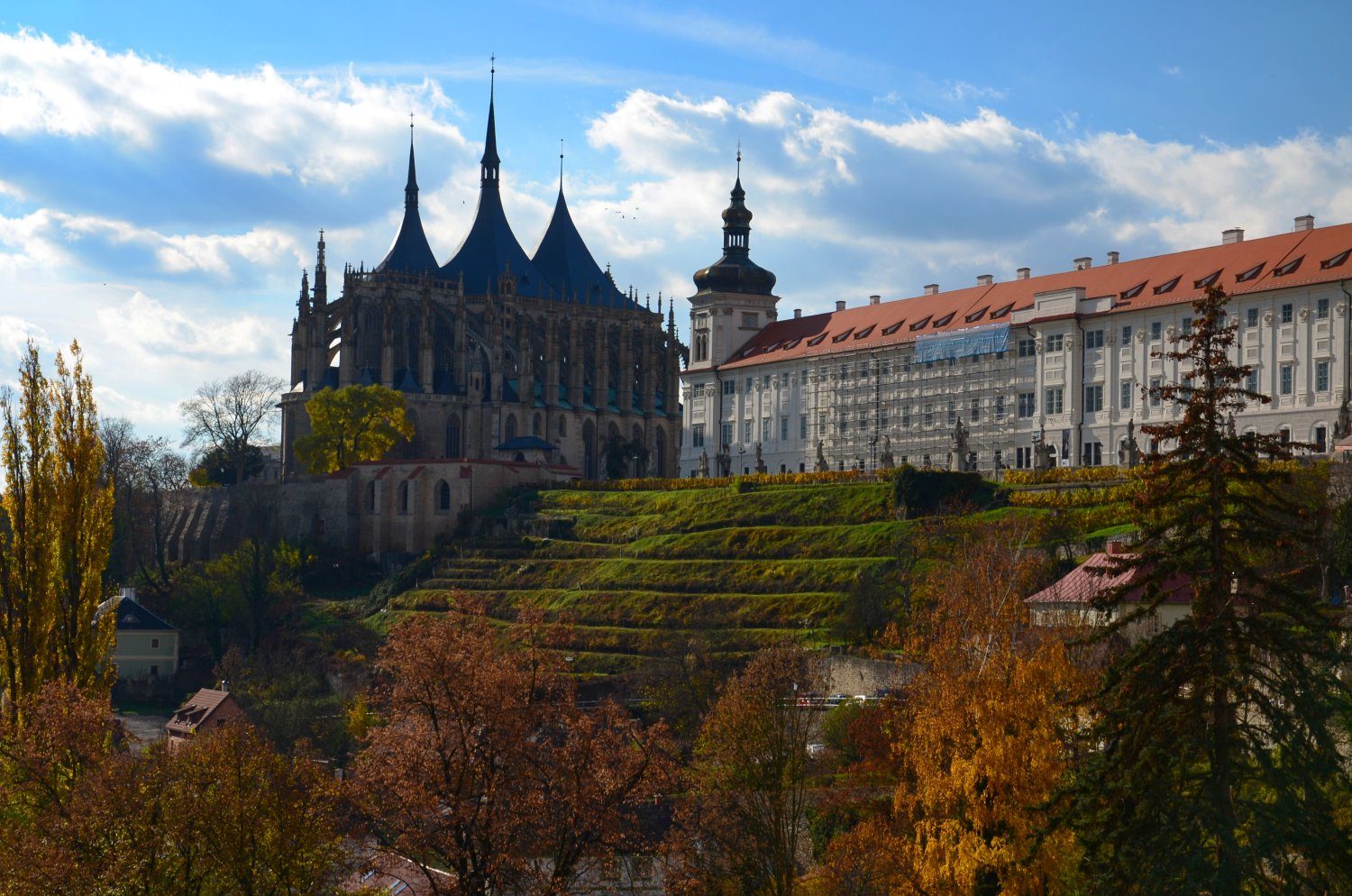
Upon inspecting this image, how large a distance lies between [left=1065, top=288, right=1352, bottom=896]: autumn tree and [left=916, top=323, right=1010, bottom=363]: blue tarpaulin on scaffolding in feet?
188

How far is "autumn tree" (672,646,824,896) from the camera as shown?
3472cm

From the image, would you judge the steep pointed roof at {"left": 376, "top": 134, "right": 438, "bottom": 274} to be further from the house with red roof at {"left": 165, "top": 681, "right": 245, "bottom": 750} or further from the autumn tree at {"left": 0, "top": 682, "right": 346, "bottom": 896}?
the autumn tree at {"left": 0, "top": 682, "right": 346, "bottom": 896}

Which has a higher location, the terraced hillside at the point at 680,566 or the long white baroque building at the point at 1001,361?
the long white baroque building at the point at 1001,361

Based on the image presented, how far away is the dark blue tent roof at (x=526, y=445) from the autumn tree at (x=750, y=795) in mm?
61022

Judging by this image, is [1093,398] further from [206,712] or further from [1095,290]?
[206,712]

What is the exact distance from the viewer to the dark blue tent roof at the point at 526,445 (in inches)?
4122

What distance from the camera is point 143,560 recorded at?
314ft

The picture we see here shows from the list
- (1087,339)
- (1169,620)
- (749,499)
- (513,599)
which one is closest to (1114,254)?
(1087,339)

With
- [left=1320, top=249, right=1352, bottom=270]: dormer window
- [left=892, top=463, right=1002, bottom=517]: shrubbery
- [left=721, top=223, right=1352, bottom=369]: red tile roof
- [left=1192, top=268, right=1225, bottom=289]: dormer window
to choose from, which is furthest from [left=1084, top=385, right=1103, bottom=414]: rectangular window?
[left=1320, top=249, right=1352, bottom=270]: dormer window

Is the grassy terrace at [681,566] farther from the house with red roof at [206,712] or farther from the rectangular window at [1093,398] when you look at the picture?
the rectangular window at [1093,398]

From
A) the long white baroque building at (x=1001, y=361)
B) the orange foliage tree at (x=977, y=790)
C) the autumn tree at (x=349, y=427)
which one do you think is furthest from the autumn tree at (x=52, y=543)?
the autumn tree at (x=349, y=427)

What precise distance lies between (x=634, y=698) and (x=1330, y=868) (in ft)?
129

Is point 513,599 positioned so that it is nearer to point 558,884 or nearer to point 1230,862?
point 558,884

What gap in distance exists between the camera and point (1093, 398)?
75750 millimetres
